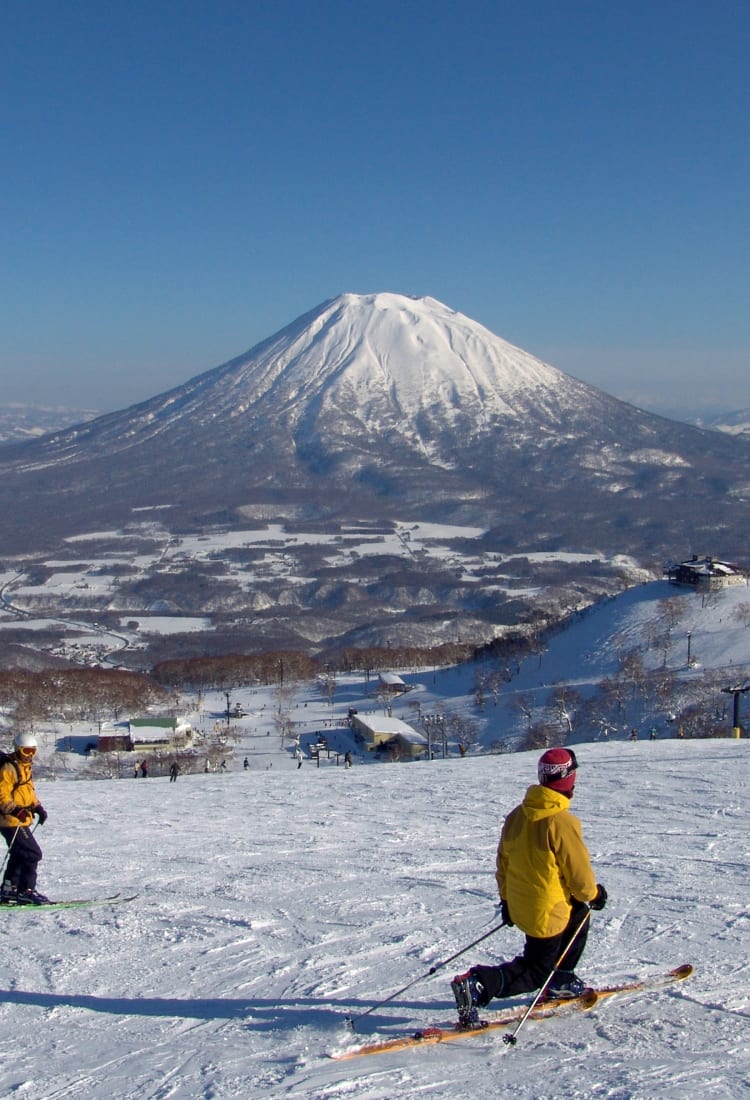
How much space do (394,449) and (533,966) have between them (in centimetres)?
14541

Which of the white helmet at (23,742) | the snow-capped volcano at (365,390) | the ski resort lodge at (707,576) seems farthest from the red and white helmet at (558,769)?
the snow-capped volcano at (365,390)

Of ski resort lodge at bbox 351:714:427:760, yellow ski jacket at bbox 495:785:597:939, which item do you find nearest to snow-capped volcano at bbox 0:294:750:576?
ski resort lodge at bbox 351:714:427:760

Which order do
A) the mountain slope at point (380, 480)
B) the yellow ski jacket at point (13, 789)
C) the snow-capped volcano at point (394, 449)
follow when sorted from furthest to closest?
the snow-capped volcano at point (394, 449) → the mountain slope at point (380, 480) → the yellow ski jacket at point (13, 789)

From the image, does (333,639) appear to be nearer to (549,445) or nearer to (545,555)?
(545,555)

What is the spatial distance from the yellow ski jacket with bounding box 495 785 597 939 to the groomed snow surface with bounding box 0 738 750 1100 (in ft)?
1.55

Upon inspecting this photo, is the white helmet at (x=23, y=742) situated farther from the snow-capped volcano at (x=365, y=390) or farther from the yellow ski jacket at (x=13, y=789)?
the snow-capped volcano at (x=365, y=390)

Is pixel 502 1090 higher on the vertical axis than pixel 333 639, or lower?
higher

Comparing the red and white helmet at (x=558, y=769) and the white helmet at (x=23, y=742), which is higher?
the red and white helmet at (x=558, y=769)

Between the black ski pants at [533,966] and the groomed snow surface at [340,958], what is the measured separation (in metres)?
0.17

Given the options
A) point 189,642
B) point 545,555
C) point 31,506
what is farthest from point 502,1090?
point 31,506

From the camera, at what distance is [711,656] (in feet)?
124

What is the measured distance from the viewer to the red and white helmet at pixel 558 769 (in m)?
4.00

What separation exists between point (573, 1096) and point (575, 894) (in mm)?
737

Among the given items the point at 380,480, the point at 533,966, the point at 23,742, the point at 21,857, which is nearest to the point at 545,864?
the point at 533,966
